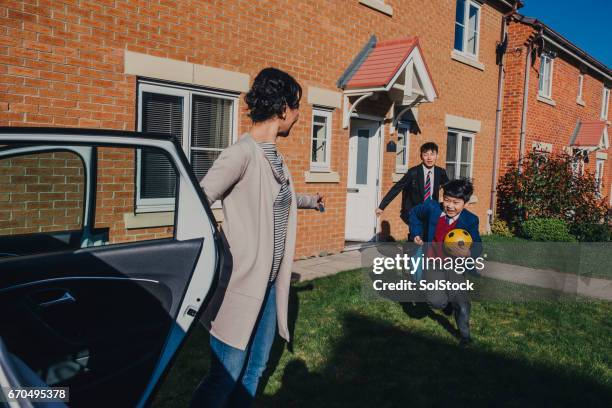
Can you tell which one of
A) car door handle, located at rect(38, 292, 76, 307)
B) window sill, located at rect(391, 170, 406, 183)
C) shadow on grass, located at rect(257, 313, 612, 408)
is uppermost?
window sill, located at rect(391, 170, 406, 183)

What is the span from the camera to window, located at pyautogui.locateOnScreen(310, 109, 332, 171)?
858cm

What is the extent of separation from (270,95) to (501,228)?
11925 millimetres

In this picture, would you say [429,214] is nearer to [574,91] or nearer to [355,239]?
[355,239]

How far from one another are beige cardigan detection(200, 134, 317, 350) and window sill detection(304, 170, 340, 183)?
569cm

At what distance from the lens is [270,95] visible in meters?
2.57

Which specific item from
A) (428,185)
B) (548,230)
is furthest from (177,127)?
(548,230)

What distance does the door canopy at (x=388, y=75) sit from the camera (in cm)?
837

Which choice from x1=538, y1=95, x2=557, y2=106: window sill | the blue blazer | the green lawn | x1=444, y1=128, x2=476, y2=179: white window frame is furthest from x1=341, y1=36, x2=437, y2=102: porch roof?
x1=538, y1=95, x2=557, y2=106: window sill

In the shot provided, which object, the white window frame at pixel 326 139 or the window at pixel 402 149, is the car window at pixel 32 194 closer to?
the white window frame at pixel 326 139

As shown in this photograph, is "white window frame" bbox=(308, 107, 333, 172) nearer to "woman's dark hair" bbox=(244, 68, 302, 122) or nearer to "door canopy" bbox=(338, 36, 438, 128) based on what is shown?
"door canopy" bbox=(338, 36, 438, 128)

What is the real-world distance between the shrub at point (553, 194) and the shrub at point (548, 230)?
0.41 meters

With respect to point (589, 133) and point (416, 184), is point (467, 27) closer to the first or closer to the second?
point (416, 184)

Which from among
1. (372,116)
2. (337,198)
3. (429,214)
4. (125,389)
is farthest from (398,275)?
(125,389)

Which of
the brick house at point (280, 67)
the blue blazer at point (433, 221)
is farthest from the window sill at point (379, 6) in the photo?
the blue blazer at point (433, 221)
